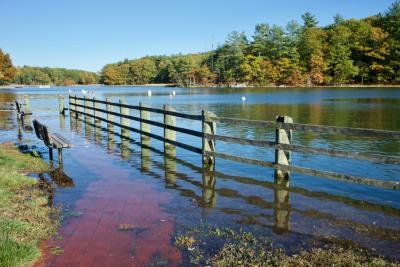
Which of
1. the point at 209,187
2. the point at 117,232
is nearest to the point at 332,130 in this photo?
the point at 209,187

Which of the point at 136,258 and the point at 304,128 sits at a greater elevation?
the point at 304,128

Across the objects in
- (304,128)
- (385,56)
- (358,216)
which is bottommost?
(358,216)

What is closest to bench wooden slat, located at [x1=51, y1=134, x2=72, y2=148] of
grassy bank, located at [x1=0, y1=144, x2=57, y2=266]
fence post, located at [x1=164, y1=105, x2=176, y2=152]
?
grassy bank, located at [x1=0, y1=144, x2=57, y2=266]

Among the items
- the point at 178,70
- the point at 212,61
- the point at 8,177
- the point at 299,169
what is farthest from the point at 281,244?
the point at 178,70

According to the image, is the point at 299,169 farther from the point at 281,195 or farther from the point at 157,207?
the point at 157,207

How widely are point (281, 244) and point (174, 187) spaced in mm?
3989

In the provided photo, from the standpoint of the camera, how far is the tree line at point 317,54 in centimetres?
11075

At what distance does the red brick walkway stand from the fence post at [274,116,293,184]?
2830 millimetres

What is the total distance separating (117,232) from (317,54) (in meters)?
123

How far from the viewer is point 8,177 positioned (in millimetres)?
9281

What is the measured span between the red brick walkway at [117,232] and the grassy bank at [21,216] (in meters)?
0.24

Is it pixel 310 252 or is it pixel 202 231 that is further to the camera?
pixel 202 231

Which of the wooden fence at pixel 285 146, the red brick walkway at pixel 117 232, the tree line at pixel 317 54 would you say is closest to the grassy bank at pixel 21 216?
the red brick walkway at pixel 117 232

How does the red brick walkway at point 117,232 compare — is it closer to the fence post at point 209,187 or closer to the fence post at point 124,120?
the fence post at point 209,187
